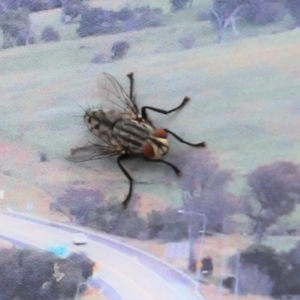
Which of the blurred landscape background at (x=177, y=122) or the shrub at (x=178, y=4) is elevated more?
the shrub at (x=178, y=4)

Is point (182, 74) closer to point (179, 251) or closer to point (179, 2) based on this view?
point (179, 2)

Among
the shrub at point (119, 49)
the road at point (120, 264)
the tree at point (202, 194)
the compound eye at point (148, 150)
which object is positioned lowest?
the road at point (120, 264)

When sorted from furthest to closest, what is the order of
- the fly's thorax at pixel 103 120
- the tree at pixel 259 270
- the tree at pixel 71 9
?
the tree at pixel 71 9 → the fly's thorax at pixel 103 120 → the tree at pixel 259 270

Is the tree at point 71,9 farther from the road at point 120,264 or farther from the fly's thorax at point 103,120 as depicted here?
the road at point 120,264

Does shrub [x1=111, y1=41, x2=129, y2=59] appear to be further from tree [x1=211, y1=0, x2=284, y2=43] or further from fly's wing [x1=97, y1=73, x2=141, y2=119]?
tree [x1=211, y1=0, x2=284, y2=43]

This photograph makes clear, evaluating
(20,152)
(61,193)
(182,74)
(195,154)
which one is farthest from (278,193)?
(20,152)

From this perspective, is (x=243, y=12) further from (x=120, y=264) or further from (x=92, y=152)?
(x=120, y=264)

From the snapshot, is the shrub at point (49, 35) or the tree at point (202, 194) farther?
the shrub at point (49, 35)

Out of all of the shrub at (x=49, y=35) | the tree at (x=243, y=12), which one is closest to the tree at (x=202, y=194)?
the tree at (x=243, y=12)
